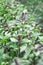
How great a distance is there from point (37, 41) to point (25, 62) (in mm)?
302

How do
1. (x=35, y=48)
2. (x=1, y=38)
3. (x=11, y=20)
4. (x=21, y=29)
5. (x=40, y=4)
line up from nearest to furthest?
1. (x=35, y=48)
2. (x=1, y=38)
3. (x=21, y=29)
4. (x=11, y=20)
5. (x=40, y=4)

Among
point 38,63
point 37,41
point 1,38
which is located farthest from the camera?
point 1,38

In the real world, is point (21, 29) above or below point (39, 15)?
above

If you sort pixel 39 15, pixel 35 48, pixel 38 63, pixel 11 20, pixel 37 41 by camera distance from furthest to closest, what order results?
1. pixel 39 15
2. pixel 11 20
3. pixel 37 41
4. pixel 35 48
5. pixel 38 63

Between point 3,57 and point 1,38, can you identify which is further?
point 1,38

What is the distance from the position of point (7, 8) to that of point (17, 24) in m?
0.76

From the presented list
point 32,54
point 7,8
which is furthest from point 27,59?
point 7,8

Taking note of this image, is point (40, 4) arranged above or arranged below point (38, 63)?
below

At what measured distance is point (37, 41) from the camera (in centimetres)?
193

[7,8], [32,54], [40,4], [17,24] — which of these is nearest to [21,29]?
[17,24]

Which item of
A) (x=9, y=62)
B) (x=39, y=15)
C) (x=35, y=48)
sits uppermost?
(x=35, y=48)

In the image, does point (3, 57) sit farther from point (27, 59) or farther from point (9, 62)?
point (27, 59)

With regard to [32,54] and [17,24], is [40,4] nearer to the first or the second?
[17,24]

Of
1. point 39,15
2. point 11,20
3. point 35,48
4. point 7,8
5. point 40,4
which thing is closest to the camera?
point 35,48
